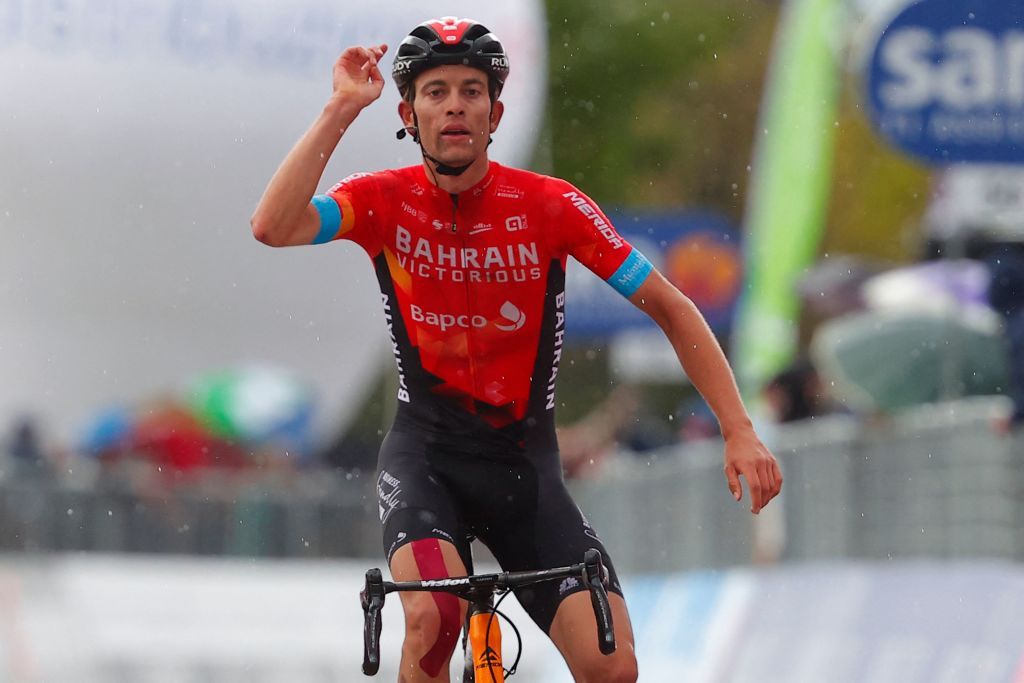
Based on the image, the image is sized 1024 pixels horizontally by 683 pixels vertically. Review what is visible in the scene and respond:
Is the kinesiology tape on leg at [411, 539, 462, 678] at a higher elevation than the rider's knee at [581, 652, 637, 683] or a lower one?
higher

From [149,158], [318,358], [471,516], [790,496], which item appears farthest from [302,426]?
[471,516]

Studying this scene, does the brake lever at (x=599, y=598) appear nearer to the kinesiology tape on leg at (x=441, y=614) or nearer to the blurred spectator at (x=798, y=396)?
the kinesiology tape on leg at (x=441, y=614)

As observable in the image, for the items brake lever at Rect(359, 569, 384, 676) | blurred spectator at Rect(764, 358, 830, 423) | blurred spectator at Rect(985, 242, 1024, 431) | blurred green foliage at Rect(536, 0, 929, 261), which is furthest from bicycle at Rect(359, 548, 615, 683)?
blurred green foliage at Rect(536, 0, 929, 261)

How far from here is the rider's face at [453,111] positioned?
6.45 metres

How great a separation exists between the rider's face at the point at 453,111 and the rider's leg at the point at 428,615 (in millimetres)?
1231

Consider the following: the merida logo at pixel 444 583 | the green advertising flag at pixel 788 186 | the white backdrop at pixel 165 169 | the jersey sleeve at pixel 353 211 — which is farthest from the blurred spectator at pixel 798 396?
the merida logo at pixel 444 583

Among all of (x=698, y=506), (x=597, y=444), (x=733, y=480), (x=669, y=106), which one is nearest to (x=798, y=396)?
(x=698, y=506)

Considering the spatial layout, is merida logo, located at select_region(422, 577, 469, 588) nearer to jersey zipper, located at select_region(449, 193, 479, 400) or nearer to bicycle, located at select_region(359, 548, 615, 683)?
bicycle, located at select_region(359, 548, 615, 683)

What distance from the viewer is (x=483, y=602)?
623 cm

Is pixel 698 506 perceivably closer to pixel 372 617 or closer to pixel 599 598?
pixel 599 598

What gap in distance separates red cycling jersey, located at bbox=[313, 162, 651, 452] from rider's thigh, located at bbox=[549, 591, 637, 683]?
2.13 ft

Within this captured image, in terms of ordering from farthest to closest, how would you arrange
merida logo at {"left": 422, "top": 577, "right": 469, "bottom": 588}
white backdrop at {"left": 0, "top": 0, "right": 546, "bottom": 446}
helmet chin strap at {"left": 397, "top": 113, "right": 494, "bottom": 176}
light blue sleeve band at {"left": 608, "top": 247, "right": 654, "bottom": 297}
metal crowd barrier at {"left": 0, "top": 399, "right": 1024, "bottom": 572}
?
white backdrop at {"left": 0, "top": 0, "right": 546, "bottom": 446} < metal crowd barrier at {"left": 0, "top": 399, "right": 1024, "bottom": 572} < light blue sleeve band at {"left": 608, "top": 247, "right": 654, "bottom": 297} < helmet chin strap at {"left": 397, "top": 113, "right": 494, "bottom": 176} < merida logo at {"left": 422, "top": 577, "right": 469, "bottom": 588}

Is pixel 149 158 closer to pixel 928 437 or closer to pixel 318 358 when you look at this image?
pixel 318 358

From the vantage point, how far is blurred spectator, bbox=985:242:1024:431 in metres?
9.40
